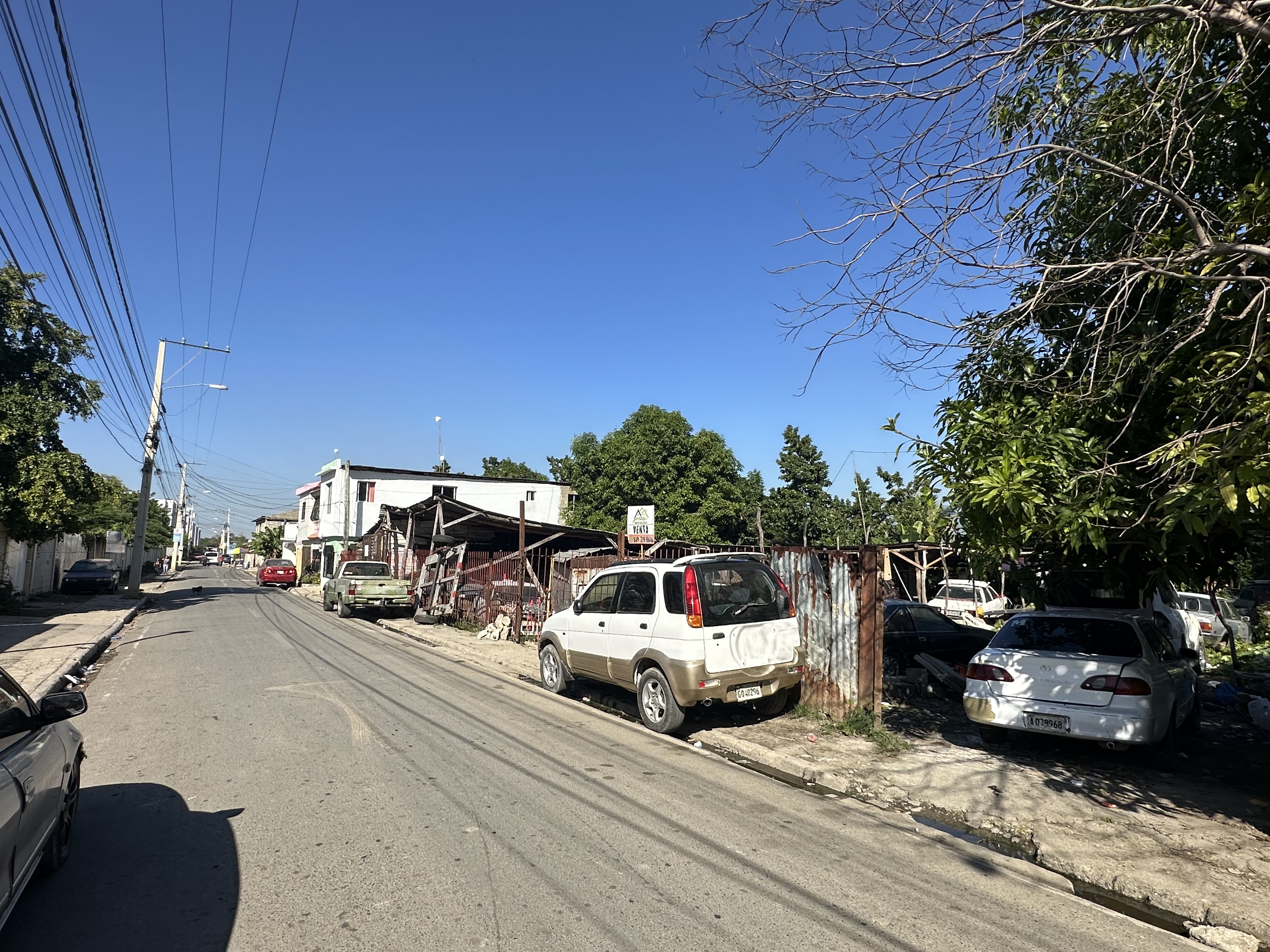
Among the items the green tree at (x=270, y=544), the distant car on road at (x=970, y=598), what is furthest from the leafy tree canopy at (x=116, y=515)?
the distant car on road at (x=970, y=598)

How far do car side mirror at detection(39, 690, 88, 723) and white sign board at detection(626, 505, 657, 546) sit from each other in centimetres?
907

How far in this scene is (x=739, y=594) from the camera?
8.27 m

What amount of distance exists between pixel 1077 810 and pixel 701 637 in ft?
11.8

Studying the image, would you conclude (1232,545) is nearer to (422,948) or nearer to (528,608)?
(422,948)

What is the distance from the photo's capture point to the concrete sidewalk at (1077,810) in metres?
4.49

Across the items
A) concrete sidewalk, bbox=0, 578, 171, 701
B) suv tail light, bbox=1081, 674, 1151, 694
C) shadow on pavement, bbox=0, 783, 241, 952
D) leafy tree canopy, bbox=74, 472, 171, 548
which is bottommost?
shadow on pavement, bbox=0, 783, 241, 952

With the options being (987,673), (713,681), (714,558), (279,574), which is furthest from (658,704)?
(279,574)

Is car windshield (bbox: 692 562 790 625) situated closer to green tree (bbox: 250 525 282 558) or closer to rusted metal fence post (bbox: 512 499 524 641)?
rusted metal fence post (bbox: 512 499 524 641)

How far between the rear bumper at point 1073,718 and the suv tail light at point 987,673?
0.22ft

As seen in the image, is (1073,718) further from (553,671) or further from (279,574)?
(279,574)

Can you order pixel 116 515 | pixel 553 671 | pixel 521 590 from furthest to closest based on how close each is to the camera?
pixel 116 515
pixel 521 590
pixel 553 671

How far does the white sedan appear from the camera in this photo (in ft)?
22.0

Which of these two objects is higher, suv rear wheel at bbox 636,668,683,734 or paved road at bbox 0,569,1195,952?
suv rear wheel at bbox 636,668,683,734

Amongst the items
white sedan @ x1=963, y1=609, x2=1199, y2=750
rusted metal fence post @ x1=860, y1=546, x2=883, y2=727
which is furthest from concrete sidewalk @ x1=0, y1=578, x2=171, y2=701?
white sedan @ x1=963, y1=609, x2=1199, y2=750
